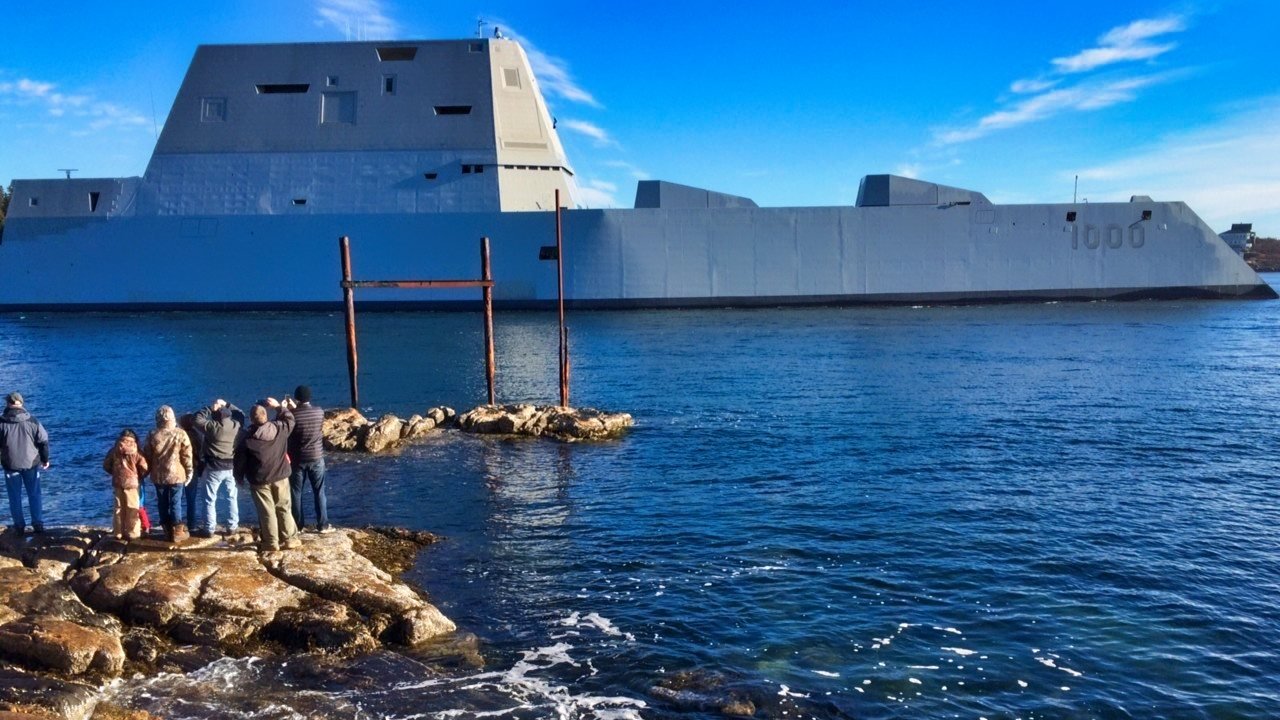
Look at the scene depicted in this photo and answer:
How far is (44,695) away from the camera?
560cm

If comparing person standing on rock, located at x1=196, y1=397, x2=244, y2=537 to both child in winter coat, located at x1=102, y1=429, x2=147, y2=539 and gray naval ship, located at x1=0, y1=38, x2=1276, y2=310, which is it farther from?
gray naval ship, located at x1=0, y1=38, x2=1276, y2=310

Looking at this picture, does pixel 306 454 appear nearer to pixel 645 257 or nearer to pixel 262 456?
pixel 262 456

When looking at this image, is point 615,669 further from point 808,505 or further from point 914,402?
point 914,402

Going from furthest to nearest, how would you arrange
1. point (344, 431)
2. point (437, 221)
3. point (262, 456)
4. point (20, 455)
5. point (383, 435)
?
point (437, 221) → point (344, 431) → point (383, 435) → point (20, 455) → point (262, 456)

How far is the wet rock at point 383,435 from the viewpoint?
14.2m

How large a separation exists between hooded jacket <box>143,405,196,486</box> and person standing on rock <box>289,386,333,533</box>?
962 millimetres

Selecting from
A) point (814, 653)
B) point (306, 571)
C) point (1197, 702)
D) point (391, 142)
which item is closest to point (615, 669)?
point (814, 653)

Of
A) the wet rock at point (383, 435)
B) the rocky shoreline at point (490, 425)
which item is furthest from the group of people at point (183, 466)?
the rocky shoreline at point (490, 425)

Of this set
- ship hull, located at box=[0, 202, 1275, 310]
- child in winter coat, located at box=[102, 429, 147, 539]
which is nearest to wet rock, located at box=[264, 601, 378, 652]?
child in winter coat, located at box=[102, 429, 147, 539]

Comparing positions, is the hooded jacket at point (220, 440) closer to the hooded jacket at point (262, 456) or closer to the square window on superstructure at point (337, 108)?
the hooded jacket at point (262, 456)

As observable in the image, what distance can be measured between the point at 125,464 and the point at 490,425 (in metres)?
8.11

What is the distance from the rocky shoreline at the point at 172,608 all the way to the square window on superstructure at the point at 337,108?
35827 millimetres

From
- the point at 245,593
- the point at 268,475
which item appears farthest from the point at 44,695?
the point at 268,475

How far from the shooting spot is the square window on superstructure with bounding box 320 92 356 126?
4050 cm
